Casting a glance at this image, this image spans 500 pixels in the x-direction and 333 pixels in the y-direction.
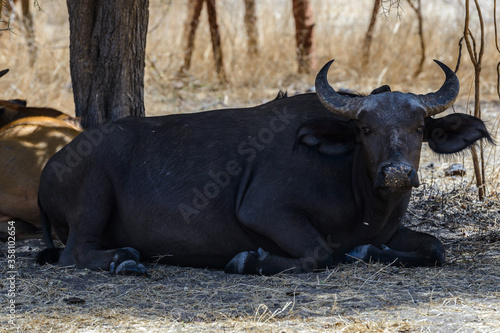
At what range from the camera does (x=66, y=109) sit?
36.9 ft

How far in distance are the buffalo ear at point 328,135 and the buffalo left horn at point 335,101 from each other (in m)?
0.11

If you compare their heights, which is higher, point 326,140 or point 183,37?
point 183,37

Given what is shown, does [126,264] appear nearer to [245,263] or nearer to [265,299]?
[245,263]

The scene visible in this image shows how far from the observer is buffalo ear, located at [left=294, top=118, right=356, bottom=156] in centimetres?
493

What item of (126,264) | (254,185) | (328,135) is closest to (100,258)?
(126,264)

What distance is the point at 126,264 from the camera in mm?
4895

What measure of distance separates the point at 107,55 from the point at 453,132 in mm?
3358

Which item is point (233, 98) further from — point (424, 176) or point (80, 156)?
point (80, 156)

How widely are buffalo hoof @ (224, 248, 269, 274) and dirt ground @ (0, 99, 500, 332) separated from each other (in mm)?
80

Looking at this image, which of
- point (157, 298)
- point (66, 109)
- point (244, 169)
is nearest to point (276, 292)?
point (157, 298)

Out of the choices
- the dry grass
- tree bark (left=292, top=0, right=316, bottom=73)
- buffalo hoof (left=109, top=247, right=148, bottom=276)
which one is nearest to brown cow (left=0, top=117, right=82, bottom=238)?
the dry grass

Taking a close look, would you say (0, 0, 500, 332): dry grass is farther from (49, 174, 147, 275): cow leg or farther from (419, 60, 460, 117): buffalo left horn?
(419, 60, 460, 117): buffalo left horn

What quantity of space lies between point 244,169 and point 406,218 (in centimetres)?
202

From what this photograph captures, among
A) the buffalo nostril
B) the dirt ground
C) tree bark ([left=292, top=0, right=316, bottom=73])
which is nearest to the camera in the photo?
the dirt ground
